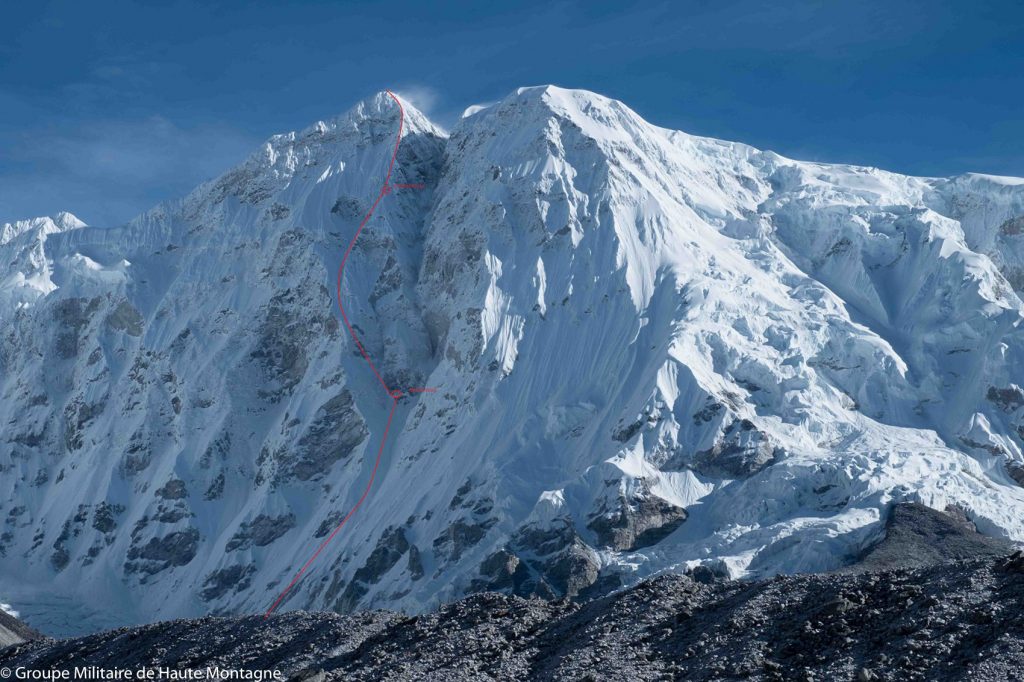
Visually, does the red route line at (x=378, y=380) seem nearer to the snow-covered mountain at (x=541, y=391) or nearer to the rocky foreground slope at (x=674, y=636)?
the snow-covered mountain at (x=541, y=391)

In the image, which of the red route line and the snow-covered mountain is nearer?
the snow-covered mountain

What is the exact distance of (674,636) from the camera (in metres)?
47.6

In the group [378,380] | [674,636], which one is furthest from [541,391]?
[674,636]

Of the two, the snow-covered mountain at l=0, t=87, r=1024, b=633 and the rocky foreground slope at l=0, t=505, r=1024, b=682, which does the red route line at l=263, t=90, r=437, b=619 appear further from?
the rocky foreground slope at l=0, t=505, r=1024, b=682

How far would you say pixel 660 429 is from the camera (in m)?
129

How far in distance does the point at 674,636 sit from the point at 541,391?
321 ft

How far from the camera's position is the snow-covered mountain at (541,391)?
4801 inches

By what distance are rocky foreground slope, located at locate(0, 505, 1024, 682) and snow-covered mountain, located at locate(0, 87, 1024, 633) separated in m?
56.3

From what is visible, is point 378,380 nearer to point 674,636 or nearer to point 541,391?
point 541,391

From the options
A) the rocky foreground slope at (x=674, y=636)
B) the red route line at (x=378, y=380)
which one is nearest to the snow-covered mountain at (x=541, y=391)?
the red route line at (x=378, y=380)

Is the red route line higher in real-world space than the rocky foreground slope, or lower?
higher

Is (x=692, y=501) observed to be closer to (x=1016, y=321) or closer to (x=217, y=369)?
(x=1016, y=321)

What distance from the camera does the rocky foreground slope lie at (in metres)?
41.1

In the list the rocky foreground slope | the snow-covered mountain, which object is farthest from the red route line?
the rocky foreground slope
